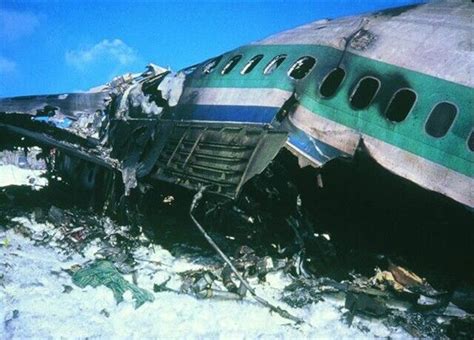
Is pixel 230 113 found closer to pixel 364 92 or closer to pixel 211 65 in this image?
pixel 211 65

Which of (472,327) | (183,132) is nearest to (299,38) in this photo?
(183,132)

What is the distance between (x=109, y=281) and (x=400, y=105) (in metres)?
6.45

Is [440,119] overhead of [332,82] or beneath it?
beneath

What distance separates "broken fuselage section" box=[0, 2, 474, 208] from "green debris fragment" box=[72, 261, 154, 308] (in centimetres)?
235

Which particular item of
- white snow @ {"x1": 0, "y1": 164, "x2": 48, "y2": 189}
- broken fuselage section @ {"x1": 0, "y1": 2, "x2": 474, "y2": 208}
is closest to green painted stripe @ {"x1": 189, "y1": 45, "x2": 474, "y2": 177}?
broken fuselage section @ {"x1": 0, "y1": 2, "x2": 474, "y2": 208}

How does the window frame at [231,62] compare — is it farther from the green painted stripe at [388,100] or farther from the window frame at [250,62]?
the green painted stripe at [388,100]

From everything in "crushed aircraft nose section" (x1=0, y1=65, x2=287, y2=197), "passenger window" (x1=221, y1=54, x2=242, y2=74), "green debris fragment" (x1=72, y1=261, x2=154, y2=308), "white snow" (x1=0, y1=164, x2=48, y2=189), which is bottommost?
"white snow" (x1=0, y1=164, x2=48, y2=189)

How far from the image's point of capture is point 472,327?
21.2ft

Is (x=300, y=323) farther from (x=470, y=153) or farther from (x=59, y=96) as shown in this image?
(x=59, y=96)

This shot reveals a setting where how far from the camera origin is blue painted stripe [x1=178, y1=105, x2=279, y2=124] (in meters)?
9.56

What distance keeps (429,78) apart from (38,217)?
969 centimetres

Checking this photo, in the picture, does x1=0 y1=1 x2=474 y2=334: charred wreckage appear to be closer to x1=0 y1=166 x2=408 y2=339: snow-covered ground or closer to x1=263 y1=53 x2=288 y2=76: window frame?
x1=263 y1=53 x2=288 y2=76: window frame

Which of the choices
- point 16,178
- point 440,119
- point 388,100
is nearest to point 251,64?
point 388,100

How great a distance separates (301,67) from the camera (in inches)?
397
